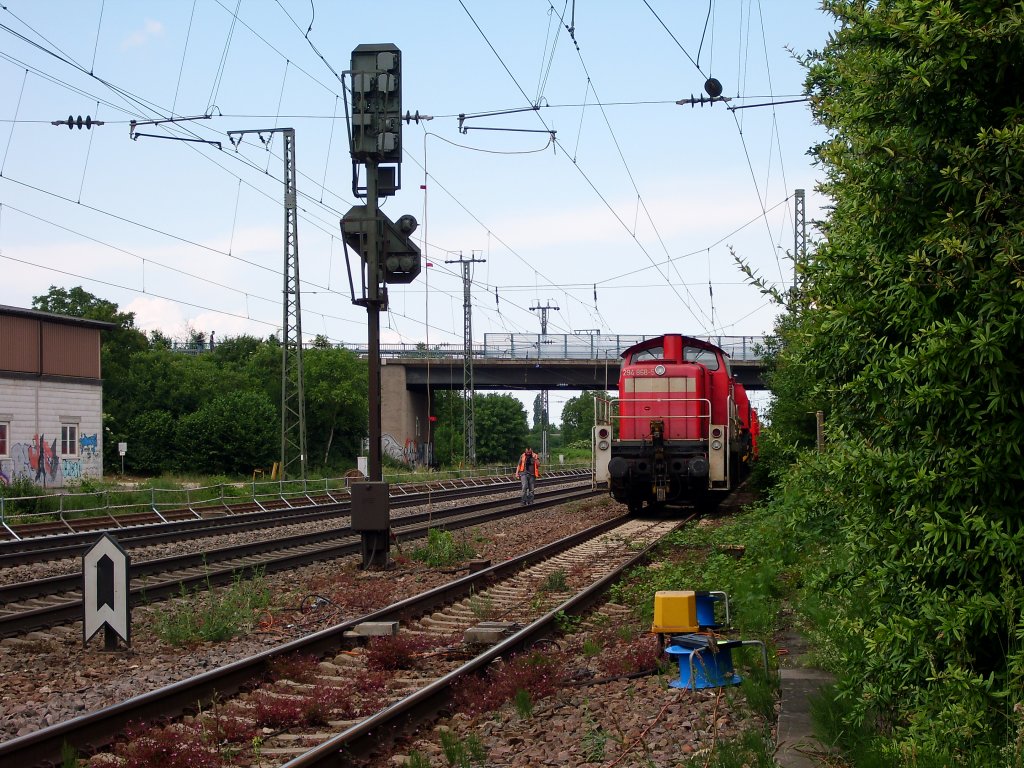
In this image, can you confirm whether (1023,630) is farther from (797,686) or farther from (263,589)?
(263,589)

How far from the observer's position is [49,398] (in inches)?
1469

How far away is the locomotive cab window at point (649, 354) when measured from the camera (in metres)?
23.5

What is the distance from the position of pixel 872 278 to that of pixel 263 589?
31.7ft

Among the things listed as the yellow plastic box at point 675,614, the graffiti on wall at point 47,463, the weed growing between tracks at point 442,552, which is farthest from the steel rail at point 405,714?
the graffiti on wall at point 47,463

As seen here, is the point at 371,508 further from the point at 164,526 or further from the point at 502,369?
the point at 502,369

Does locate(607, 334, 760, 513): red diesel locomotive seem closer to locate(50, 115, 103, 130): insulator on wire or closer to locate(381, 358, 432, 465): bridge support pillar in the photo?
locate(50, 115, 103, 130): insulator on wire

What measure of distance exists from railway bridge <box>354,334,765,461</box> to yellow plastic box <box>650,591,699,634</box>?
1884 inches

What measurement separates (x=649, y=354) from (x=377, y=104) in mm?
10947

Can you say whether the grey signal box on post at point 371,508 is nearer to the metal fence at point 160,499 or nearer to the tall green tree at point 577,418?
the metal fence at point 160,499

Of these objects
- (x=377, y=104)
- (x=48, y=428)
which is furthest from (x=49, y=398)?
(x=377, y=104)

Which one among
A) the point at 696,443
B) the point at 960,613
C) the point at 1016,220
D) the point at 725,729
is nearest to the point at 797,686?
the point at 725,729

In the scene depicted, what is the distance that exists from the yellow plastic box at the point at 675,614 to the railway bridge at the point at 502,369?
4786 centimetres

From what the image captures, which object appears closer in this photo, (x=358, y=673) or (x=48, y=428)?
(x=358, y=673)

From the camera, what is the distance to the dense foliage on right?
412cm
